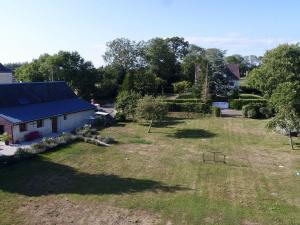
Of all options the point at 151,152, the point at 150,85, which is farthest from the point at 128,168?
the point at 150,85

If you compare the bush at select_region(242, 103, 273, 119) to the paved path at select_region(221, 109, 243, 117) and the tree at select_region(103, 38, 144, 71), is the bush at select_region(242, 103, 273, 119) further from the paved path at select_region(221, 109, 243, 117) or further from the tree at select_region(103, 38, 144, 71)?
the tree at select_region(103, 38, 144, 71)

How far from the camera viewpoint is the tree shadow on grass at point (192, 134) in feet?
116

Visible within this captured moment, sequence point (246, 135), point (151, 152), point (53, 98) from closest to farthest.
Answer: point (151, 152), point (246, 135), point (53, 98)

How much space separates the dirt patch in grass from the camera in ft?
53.0

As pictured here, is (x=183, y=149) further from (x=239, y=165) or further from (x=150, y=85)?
(x=150, y=85)

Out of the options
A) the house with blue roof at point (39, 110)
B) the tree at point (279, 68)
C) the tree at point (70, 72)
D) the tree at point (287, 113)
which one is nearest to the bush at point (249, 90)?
the tree at point (279, 68)

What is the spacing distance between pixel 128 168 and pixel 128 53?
50.2 meters

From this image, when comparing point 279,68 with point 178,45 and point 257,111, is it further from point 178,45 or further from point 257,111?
point 178,45

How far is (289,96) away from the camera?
3173cm

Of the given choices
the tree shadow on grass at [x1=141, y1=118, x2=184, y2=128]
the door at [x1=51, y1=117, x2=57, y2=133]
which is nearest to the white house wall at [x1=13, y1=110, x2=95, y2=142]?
the door at [x1=51, y1=117, x2=57, y2=133]

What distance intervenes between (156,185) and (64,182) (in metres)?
5.53

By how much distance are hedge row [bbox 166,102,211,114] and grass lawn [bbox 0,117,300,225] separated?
1455 cm

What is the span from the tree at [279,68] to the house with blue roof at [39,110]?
2425cm

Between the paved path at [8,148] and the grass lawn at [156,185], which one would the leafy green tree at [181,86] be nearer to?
the grass lawn at [156,185]
